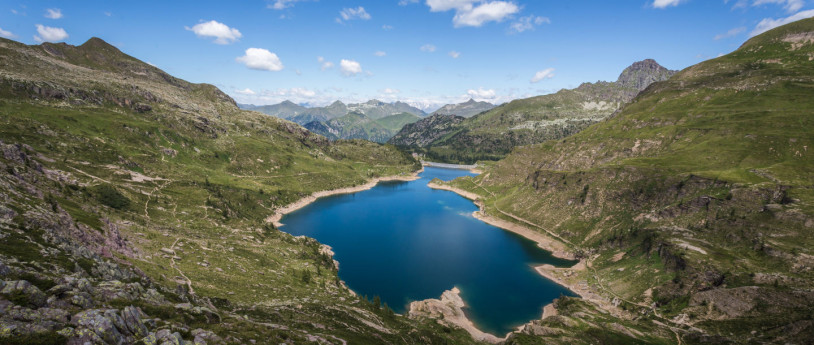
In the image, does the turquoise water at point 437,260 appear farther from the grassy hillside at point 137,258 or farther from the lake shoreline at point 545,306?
the grassy hillside at point 137,258

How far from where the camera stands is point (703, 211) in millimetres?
105438

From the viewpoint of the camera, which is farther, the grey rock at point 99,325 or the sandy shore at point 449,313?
the sandy shore at point 449,313

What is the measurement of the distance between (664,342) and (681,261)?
31557 millimetres

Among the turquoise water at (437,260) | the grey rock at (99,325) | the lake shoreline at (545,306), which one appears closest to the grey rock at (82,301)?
the grey rock at (99,325)

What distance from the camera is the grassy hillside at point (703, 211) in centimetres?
7088

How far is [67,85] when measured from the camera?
19875 centimetres

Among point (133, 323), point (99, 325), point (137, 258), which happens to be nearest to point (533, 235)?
point (137, 258)

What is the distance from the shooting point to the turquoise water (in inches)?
3529

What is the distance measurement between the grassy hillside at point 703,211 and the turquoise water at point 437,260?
1659 centimetres

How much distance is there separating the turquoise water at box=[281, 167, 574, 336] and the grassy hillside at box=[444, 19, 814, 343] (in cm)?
1659

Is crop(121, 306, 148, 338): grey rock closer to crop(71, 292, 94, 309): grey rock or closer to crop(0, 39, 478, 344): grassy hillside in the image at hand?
crop(0, 39, 478, 344): grassy hillside

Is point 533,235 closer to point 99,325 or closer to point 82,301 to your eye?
point 82,301

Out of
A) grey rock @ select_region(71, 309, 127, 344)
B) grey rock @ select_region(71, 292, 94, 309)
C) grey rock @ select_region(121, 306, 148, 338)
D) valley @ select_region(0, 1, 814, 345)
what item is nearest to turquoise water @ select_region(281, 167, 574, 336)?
valley @ select_region(0, 1, 814, 345)

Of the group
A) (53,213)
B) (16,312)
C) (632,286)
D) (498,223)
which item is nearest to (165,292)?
(16,312)
